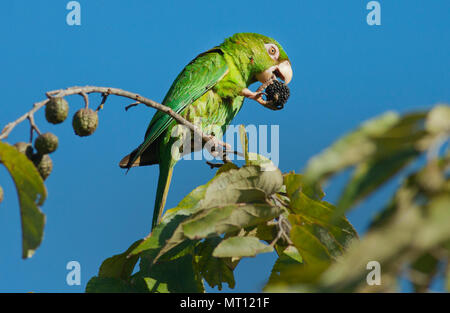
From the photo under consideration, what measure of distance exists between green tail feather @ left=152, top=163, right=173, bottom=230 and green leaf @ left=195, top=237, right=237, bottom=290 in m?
1.27

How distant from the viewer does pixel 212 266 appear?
1864mm

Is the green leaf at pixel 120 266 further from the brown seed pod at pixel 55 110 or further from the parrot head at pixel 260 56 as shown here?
the parrot head at pixel 260 56

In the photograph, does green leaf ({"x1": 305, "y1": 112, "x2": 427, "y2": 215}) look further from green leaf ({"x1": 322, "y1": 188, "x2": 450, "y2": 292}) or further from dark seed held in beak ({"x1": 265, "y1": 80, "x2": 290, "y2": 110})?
dark seed held in beak ({"x1": 265, "y1": 80, "x2": 290, "y2": 110})

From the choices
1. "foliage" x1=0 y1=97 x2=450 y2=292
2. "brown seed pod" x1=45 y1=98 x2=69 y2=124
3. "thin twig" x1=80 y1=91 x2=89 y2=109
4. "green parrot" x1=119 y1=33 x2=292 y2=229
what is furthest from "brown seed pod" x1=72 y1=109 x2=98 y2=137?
"green parrot" x1=119 y1=33 x2=292 y2=229

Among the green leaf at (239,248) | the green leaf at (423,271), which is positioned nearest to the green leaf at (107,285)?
the green leaf at (239,248)

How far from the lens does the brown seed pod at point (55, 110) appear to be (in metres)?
1.48

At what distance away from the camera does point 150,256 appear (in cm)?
161

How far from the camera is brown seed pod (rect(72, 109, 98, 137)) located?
5.41 ft

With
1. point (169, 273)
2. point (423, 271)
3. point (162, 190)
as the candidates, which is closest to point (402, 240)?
point (423, 271)

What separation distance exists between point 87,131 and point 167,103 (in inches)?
93.3
